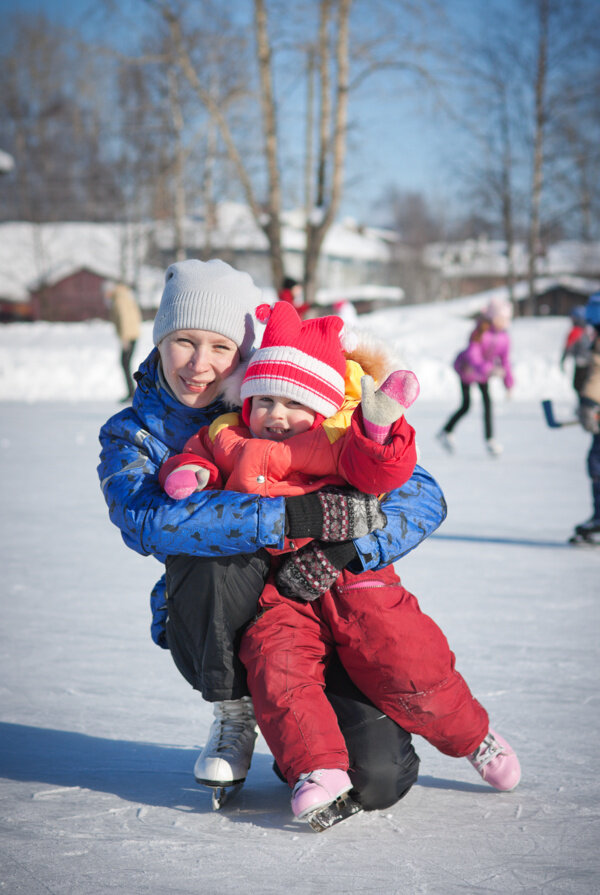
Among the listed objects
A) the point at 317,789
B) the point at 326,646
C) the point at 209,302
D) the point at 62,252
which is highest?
the point at 62,252

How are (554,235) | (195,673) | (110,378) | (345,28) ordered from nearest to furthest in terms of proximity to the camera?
(195,673) < (345,28) < (110,378) < (554,235)

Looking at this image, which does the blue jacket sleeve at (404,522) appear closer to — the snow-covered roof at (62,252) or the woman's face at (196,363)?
the woman's face at (196,363)

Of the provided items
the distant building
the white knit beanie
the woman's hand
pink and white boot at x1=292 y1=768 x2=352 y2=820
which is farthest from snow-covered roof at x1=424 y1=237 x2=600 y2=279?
pink and white boot at x1=292 y1=768 x2=352 y2=820

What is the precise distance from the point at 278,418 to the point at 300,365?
119mm

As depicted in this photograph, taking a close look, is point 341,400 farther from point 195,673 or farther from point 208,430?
point 195,673

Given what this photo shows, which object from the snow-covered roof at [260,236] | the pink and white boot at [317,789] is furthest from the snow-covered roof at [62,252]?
the pink and white boot at [317,789]

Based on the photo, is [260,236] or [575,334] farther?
[260,236]

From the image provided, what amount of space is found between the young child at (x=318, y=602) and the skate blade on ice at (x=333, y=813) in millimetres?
68

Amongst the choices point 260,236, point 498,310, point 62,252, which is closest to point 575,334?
point 498,310

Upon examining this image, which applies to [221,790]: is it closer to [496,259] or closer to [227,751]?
[227,751]

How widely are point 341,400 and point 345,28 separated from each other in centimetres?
1246

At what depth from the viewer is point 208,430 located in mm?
1878

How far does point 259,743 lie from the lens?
2.26 meters

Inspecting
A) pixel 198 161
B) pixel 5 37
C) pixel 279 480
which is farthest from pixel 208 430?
pixel 5 37
